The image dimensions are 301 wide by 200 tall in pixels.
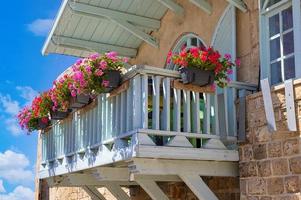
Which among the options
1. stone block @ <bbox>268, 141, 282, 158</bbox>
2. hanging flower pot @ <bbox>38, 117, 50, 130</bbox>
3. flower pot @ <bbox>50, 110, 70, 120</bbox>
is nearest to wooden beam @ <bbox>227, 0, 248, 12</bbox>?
stone block @ <bbox>268, 141, 282, 158</bbox>

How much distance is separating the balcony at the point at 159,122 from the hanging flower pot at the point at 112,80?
8cm

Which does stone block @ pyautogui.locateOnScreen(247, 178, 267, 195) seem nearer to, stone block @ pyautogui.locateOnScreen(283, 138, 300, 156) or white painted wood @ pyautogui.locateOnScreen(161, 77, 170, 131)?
stone block @ pyautogui.locateOnScreen(283, 138, 300, 156)

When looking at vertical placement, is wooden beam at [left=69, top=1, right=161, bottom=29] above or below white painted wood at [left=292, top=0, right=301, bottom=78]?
above

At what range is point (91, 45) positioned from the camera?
9.14 metres

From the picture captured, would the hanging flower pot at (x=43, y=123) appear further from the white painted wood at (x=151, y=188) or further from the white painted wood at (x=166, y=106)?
the white painted wood at (x=166, y=106)

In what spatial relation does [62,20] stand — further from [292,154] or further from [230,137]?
[292,154]

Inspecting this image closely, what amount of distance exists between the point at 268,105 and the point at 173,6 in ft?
10.4

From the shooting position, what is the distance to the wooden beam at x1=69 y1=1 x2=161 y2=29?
7873mm

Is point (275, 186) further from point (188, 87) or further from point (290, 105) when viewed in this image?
point (188, 87)

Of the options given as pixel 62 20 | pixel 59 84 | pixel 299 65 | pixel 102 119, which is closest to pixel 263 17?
pixel 299 65

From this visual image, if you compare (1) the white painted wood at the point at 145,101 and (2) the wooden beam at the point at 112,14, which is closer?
(1) the white painted wood at the point at 145,101

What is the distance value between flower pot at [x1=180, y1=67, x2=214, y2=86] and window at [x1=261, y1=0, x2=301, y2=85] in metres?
0.76

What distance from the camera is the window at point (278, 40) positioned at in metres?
5.40

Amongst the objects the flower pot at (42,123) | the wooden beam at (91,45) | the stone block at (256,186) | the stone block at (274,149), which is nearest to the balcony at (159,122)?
the stone block at (256,186)
